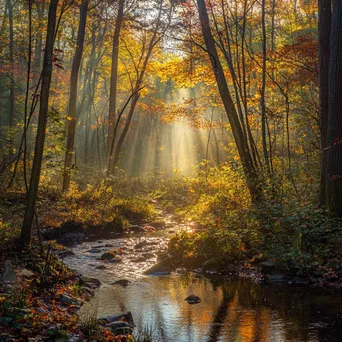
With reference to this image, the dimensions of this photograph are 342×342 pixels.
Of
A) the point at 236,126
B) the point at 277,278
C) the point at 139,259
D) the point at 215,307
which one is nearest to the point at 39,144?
the point at 215,307

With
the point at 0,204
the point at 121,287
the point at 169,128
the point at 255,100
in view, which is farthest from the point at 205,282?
the point at 169,128

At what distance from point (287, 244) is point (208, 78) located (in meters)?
8.55

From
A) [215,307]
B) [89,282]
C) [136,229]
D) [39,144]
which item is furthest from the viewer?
[136,229]

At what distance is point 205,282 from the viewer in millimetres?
8336

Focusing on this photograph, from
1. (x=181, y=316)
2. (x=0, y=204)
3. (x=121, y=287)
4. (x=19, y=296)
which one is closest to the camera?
(x=19, y=296)

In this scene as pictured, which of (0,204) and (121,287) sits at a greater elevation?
(0,204)

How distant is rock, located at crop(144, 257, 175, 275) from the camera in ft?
29.9

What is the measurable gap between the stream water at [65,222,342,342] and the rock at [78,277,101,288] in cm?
14

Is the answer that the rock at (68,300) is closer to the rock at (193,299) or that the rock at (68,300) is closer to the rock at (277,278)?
the rock at (193,299)

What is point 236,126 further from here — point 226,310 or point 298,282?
point 226,310

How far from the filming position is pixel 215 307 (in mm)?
6750

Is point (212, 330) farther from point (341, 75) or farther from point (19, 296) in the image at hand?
point (341, 75)

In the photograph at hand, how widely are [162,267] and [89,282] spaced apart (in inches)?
82.1

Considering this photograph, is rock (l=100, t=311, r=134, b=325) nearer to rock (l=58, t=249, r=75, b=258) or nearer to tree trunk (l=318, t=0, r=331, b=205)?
rock (l=58, t=249, r=75, b=258)
